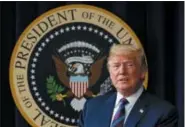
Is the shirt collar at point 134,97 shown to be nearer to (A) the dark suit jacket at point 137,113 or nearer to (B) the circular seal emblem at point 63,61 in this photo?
(A) the dark suit jacket at point 137,113

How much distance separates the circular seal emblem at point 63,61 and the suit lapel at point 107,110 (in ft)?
0.20

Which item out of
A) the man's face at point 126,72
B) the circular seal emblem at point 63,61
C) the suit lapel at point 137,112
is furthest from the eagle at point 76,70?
the suit lapel at point 137,112

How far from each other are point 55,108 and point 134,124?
0.44m

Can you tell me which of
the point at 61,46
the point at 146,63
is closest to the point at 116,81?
the point at 146,63

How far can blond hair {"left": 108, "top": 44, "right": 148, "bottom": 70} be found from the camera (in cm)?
199

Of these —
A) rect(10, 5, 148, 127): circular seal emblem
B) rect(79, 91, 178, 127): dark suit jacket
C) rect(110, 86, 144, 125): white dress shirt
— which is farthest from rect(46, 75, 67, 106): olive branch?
rect(110, 86, 144, 125): white dress shirt

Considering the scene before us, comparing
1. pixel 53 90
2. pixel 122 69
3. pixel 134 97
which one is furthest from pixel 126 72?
pixel 53 90

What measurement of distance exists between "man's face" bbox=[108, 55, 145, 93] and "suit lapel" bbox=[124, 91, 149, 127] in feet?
0.24

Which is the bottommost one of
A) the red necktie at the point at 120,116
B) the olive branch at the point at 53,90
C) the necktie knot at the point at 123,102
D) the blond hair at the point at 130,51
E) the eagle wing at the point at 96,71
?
the red necktie at the point at 120,116

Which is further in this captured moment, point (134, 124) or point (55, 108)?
point (55, 108)

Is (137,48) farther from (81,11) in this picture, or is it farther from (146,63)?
(81,11)

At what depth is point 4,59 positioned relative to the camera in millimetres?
2094

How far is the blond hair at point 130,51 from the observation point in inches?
78.2

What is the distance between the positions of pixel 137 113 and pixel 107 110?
167 millimetres
